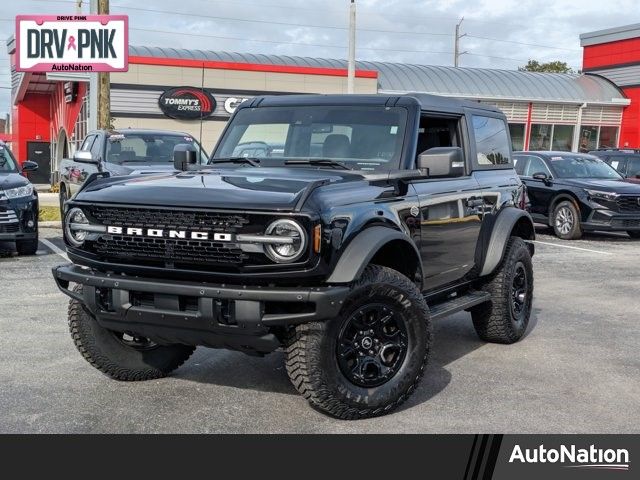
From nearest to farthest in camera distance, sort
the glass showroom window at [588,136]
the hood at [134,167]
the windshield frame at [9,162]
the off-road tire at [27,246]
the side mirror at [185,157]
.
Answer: the side mirror at [185,157] < the off-road tire at [27,246] < the hood at [134,167] < the windshield frame at [9,162] < the glass showroom window at [588,136]

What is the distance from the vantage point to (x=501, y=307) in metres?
6.21

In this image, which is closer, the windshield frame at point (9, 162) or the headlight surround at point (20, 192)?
the headlight surround at point (20, 192)

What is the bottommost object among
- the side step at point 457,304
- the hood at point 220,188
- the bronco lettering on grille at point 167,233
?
the side step at point 457,304

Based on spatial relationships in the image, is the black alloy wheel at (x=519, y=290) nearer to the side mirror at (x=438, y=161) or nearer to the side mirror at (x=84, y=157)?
the side mirror at (x=438, y=161)

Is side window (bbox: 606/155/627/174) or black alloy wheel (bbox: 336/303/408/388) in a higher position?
side window (bbox: 606/155/627/174)

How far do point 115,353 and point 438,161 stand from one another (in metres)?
2.39

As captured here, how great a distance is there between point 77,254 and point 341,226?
62.6 inches

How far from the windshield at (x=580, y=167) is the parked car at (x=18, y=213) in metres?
9.66

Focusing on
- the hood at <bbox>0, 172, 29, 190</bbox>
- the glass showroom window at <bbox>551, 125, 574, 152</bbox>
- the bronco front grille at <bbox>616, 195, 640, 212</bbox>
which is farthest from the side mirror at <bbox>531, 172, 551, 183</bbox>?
the glass showroom window at <bbox>551, 125, 574, 152</bbox>

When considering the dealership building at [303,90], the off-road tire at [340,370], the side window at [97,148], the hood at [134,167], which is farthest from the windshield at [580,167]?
the dealership building at [303,90]

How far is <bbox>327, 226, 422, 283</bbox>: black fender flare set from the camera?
13.5ft

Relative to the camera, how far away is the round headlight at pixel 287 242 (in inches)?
157

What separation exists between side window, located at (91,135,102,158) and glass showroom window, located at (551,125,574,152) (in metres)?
25.6

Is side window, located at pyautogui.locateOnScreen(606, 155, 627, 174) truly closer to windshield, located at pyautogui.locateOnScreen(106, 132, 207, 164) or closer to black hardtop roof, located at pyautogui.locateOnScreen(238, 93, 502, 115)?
windshield, located at pyautogui.locateOnScreen(106, 132, 207, 164)
